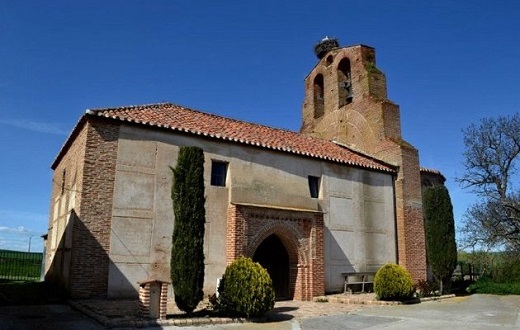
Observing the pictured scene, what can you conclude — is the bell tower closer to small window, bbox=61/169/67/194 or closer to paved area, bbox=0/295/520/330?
paved area, bbox=0/295/520/330

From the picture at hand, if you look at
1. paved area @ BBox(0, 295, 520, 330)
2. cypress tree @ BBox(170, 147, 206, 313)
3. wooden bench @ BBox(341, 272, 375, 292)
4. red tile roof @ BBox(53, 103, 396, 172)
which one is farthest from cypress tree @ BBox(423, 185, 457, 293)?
cypress tree @ BBox(170, 147, 206, 313)

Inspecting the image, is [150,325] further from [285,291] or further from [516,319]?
[516,319]

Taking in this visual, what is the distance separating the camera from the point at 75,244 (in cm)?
1255

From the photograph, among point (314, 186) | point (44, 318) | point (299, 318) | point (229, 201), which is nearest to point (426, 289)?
point (314, 186)

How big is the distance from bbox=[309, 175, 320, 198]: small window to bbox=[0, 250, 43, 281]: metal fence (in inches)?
716

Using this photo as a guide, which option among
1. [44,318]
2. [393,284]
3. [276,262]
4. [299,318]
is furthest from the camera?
[276,262]

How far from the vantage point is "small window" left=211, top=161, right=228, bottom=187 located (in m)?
15.4

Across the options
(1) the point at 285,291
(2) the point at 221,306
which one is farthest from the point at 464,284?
(2) the point at 221,306

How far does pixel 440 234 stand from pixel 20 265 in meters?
23.7

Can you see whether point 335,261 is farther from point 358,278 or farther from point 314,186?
point 314,186

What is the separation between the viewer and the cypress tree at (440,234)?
61.7 ft

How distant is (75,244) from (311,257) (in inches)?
329

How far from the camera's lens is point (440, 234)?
1906 centimetres

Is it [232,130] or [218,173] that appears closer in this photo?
[218,173]
